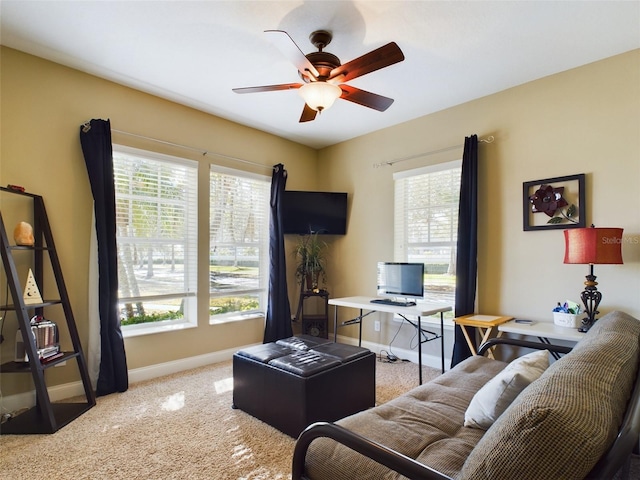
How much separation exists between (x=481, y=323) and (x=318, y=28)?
103 inches

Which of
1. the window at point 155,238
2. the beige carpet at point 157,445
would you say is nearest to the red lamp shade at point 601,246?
the beige carpet at point 157,445

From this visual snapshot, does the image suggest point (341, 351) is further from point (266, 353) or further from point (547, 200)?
point (547, 200)


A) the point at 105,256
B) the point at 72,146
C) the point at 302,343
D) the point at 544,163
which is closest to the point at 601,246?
the point at 544,163

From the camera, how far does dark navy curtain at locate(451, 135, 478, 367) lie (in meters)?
3.35

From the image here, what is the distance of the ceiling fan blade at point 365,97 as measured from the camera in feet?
8.21

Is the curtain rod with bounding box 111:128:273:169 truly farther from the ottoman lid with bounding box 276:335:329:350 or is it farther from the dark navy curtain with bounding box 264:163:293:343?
the ottoman lid with bounding box 276:335:329:350

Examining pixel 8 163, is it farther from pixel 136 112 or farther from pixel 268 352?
pixel 268 352

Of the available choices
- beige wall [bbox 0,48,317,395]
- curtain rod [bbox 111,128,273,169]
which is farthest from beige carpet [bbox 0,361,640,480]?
curtain rod [bbox 111,128,273,169]

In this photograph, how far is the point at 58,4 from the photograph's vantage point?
7.31 feet

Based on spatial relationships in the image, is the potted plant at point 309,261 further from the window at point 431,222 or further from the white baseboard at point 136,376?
the white baseboard at point 136,376

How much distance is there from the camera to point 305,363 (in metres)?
2.40

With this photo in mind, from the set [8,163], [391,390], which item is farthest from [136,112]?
[391,390]

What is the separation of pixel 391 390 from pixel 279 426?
1.19m

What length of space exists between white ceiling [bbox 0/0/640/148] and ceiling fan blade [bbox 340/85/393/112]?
1.28 feet
